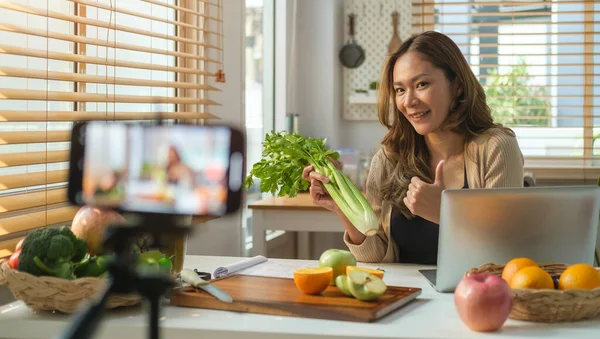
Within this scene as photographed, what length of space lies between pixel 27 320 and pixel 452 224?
0.89m

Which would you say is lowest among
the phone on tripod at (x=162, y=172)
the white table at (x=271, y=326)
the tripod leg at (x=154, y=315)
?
the white table at (x=271, y=326)

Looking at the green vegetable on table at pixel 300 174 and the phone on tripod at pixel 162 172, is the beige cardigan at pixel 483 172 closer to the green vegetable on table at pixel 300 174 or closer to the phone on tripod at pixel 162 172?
the green vegetable on table at pixel 300 174

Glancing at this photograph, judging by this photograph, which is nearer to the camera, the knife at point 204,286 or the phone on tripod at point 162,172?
the phone on tripod at point 162,172

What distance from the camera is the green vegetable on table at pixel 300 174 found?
6.88ft

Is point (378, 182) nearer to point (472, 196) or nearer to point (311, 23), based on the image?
point (472, 196)

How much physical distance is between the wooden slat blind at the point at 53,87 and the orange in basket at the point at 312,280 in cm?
44

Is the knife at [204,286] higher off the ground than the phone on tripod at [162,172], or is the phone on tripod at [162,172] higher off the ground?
the phone on tripod at [162,172]

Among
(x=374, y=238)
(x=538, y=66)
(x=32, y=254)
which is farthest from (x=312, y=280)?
(x=538, y=66)

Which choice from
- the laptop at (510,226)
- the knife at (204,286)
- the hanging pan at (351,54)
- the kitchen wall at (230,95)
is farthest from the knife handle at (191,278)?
the hanging pan at (351,54)

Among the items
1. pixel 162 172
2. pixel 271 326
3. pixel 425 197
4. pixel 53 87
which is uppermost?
pixel 53 87

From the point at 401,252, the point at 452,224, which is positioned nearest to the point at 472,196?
the point at 452,224

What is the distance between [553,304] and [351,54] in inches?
132

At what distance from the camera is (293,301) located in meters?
1.58

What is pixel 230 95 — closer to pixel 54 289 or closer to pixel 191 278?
pixel 191 278
